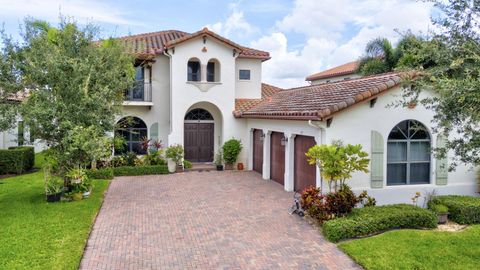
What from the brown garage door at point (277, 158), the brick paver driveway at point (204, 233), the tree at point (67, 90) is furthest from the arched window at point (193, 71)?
the brick paver driveway at point (204, 233)

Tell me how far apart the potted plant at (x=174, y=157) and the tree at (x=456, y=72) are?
15.3m

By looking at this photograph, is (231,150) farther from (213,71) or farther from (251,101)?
(213,71)

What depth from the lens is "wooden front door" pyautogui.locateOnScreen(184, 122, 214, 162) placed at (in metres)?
24.2

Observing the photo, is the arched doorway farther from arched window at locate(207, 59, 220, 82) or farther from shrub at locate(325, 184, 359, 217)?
shrub at locate(325, 184, 359, 217)

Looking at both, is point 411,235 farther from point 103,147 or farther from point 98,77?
point 98,77

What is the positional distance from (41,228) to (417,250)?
1040 centimetres

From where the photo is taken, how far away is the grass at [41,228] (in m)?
8.62

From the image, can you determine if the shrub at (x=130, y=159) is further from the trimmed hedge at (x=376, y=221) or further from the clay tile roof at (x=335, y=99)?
the trimmed hedge at (x=376, y=221)

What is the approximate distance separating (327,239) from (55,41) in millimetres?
12923

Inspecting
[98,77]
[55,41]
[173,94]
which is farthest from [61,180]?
[173,94]

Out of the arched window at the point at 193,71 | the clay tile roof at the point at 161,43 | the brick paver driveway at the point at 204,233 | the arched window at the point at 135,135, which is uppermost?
the clay tile roof at the point at 161,43

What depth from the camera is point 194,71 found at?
23.6 m

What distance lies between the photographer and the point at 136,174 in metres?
20.9

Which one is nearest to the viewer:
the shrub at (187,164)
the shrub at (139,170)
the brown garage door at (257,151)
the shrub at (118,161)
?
the shrub at (139,170)
